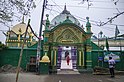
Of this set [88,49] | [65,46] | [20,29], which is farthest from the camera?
[20,29]

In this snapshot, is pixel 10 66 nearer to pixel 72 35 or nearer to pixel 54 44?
pixel 54 44

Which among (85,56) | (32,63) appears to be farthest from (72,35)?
(32,63)

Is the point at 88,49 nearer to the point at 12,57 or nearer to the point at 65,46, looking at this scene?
the point at 65,46

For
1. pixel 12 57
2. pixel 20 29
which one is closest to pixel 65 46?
pixel 12 57

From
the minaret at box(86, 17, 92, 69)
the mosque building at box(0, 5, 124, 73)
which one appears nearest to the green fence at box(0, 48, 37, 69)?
the mosque building at box(0, 5, 124, 73)

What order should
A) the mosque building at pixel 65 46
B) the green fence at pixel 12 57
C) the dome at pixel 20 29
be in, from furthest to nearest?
1. the dome at pixel 20 29
2. the mosque building at pixel 65 46
3. the green fence at pixel 12 57

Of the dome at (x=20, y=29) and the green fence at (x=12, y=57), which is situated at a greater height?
the dome at (x=20, y=29)

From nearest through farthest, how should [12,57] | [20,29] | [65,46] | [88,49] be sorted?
[12,57] → [88,49] → [65,46] → [20,29]

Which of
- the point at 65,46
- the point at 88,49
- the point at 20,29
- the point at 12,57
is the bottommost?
the point at 12,57

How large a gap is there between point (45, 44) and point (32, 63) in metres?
2.45

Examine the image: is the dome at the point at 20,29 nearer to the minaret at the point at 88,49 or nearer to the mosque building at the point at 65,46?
the mosque building at the point at 65,46

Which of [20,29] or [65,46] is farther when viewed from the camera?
[20,29]

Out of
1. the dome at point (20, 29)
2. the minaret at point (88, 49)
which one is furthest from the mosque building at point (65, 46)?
the dome at point (20, 29)

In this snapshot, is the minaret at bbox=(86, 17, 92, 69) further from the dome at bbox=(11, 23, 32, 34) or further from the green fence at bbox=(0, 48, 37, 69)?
the dome at bbox=(11, 23, 32, 34)
